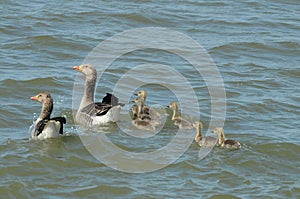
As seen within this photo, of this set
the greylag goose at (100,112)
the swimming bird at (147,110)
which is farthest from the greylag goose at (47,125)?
the swimming bird at (147,110)

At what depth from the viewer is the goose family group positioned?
11.1 meters

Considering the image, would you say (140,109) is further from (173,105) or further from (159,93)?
(159,93)

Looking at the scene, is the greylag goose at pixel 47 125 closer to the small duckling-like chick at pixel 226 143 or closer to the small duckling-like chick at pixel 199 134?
the small duckling-like chick at pixel 199 134

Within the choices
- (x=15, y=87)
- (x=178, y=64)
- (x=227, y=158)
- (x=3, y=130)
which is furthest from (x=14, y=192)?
(x=178, y=64)

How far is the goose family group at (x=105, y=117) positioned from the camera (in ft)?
36.6

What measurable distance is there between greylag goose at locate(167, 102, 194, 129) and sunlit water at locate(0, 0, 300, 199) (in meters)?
0.15

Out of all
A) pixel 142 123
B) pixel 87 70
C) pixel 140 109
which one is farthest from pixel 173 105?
pixel 87 70

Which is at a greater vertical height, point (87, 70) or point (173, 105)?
point (87, 70)

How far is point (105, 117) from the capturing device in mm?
12164

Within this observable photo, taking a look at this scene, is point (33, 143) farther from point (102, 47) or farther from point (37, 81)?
point (102, 47)

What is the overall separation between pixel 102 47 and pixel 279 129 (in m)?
5.74

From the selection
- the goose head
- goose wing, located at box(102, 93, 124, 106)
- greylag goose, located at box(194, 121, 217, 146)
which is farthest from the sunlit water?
the goose head

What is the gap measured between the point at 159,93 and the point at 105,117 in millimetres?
1959

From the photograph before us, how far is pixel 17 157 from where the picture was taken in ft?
34.0
